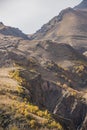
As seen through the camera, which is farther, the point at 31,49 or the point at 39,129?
the point at 31,49

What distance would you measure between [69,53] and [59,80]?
25.5m

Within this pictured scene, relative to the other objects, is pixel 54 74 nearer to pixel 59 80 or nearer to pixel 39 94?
pixel 59 80

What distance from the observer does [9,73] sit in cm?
6250

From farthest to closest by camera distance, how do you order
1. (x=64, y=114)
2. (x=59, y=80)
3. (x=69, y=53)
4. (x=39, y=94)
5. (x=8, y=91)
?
(x=69, y=53)
(x=59, y=80)
(x=64, y=114)
(x=39, y=94)
(x=8, y=91)

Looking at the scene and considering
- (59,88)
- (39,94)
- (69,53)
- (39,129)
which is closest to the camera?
(39,129)

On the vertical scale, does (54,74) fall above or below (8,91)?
below

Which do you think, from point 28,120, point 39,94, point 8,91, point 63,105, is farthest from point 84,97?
point 28,120

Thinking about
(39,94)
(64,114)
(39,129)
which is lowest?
(64,114)

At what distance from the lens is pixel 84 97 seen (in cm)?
7750

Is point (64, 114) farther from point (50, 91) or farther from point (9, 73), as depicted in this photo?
point (9, 73)

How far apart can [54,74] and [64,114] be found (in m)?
19.1

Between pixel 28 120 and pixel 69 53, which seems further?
pixel 69 53

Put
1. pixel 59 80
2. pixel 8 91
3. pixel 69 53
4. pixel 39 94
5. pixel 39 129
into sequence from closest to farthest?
pixel 39 129 → pixel 8 91 → pixel 39 94 → pixel 59 80 → pixel 69 53

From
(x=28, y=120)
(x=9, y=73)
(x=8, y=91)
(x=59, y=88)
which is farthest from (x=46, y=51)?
(x=28, y=120)
